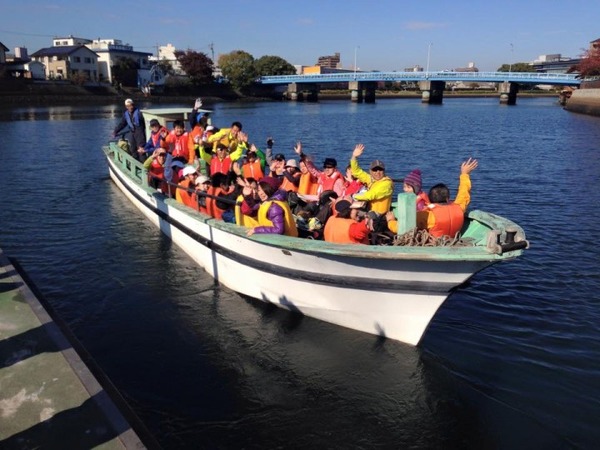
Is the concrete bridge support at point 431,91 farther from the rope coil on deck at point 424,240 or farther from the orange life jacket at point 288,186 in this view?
the rope coil on deck at point 424,240

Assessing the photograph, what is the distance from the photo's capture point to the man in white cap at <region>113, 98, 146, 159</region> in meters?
14.9

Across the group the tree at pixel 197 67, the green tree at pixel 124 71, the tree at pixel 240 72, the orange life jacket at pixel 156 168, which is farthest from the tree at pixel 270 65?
the orange life jacket at pixel 156 168

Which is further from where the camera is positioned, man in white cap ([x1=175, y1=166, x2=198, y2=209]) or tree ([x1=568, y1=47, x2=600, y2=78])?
tree ([x1=568, y1=47, x2=600, y2=78])

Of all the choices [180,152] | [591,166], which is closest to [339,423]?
[180,152]

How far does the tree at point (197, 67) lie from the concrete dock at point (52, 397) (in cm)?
9296

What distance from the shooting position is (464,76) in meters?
85.4

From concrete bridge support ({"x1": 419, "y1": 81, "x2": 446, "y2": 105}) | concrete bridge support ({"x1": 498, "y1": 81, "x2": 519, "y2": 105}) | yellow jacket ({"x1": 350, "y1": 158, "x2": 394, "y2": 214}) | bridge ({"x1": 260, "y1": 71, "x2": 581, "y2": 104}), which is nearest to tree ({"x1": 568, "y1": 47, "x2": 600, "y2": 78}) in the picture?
bridge ({"x1": 260, "y1": 71, "x2": 581, "y2": 104})

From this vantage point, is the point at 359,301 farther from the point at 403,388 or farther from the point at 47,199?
the point at 47,199

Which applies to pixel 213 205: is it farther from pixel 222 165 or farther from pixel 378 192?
pixel 378 192

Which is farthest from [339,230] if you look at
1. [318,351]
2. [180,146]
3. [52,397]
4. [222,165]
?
[180,146]

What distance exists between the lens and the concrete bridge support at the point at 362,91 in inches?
4016

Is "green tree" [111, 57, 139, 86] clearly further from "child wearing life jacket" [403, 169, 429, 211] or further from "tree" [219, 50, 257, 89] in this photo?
"child wearing life jacket" [403, 169, 429, 211]

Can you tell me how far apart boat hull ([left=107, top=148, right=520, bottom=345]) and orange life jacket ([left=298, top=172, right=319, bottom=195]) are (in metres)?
2.11

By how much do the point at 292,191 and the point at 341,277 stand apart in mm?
3242
